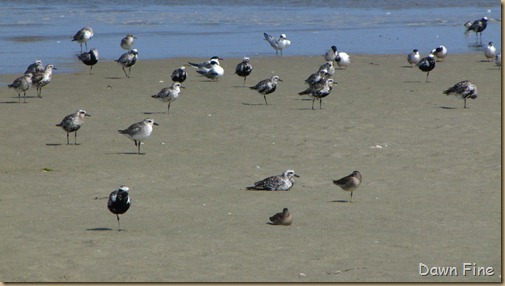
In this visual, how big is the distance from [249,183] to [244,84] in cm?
1177

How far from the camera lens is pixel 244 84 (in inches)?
1068

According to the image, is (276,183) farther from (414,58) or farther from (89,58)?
(414,58)

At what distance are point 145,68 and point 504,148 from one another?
49.6 ft

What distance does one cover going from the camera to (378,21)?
47125mm

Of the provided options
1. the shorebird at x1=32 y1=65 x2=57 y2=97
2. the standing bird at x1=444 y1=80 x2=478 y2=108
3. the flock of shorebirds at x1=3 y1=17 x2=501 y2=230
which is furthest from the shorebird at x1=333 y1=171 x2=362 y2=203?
the shorebird at x1=32 y1=65 x2=57 y2=97

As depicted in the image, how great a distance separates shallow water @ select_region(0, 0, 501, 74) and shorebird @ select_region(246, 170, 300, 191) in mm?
15214

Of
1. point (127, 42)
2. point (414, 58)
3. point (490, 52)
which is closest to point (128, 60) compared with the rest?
point (127, 42)

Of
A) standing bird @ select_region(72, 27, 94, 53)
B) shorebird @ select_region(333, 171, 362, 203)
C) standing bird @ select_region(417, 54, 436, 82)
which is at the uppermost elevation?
standing bird @ select_region(72, 27, 94, 53)

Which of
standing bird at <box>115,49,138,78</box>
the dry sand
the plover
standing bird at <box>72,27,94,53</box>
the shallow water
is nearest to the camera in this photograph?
the dry sand

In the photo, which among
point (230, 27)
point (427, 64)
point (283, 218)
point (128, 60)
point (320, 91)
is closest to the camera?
point (283, 218)

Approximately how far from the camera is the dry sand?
432 inches

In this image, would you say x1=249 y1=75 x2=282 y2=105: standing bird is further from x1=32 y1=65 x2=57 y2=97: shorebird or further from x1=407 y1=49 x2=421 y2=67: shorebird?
x1=407 y1=49 x2=421 y2=67: shorebird

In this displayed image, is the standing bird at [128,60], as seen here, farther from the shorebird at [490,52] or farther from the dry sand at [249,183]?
the shorebird at [490,52]

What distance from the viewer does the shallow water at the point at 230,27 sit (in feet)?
114
